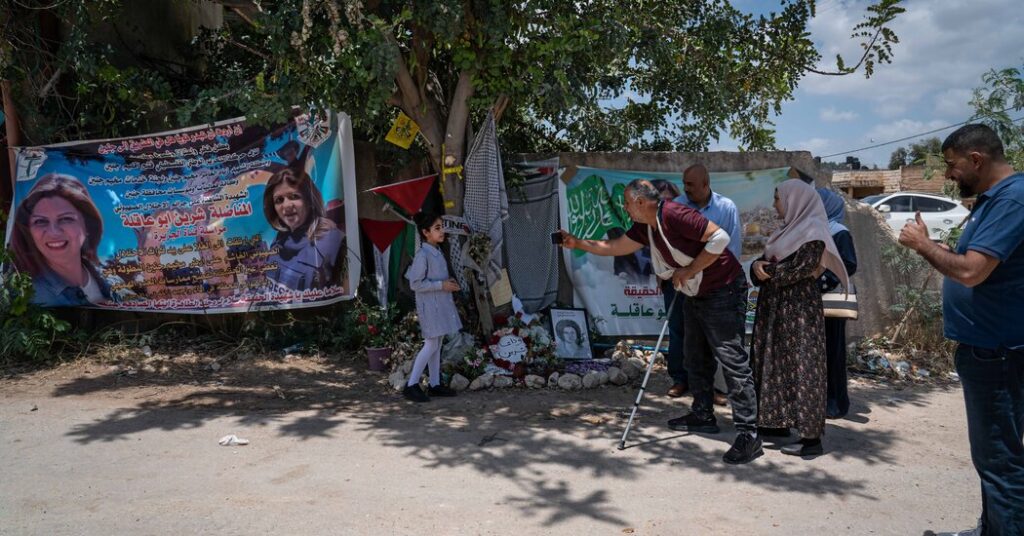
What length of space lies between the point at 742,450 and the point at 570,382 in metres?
1.99

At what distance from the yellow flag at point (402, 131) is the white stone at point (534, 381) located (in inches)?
96.1

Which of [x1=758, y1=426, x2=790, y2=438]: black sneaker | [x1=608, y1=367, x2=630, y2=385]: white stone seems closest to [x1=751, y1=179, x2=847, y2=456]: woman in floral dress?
[x1=758, y1=426, x2=790, y2=438]: black sneaker

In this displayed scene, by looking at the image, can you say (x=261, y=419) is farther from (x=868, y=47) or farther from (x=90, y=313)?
(x=868, y=47)

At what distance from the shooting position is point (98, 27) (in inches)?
303

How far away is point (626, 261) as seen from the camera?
762 cm

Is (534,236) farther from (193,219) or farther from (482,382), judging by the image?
(193,219)

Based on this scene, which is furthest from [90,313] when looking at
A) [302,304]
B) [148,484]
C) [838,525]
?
[838,525]

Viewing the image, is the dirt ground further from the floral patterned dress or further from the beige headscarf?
the beige headscarf

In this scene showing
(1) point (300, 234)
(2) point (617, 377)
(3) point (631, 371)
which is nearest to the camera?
(2) point (617, 377)

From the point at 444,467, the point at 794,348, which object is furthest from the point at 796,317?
the point at 444,467

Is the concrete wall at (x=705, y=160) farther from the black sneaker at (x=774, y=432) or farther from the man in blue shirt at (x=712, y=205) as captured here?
the black sneaker at (x=774, y=432)

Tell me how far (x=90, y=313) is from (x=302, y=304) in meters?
2.39

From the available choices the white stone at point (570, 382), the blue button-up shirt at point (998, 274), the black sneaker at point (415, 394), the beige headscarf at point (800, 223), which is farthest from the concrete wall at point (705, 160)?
the blue button-up shirt at point (998, 274)

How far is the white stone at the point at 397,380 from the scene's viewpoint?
244 inches
